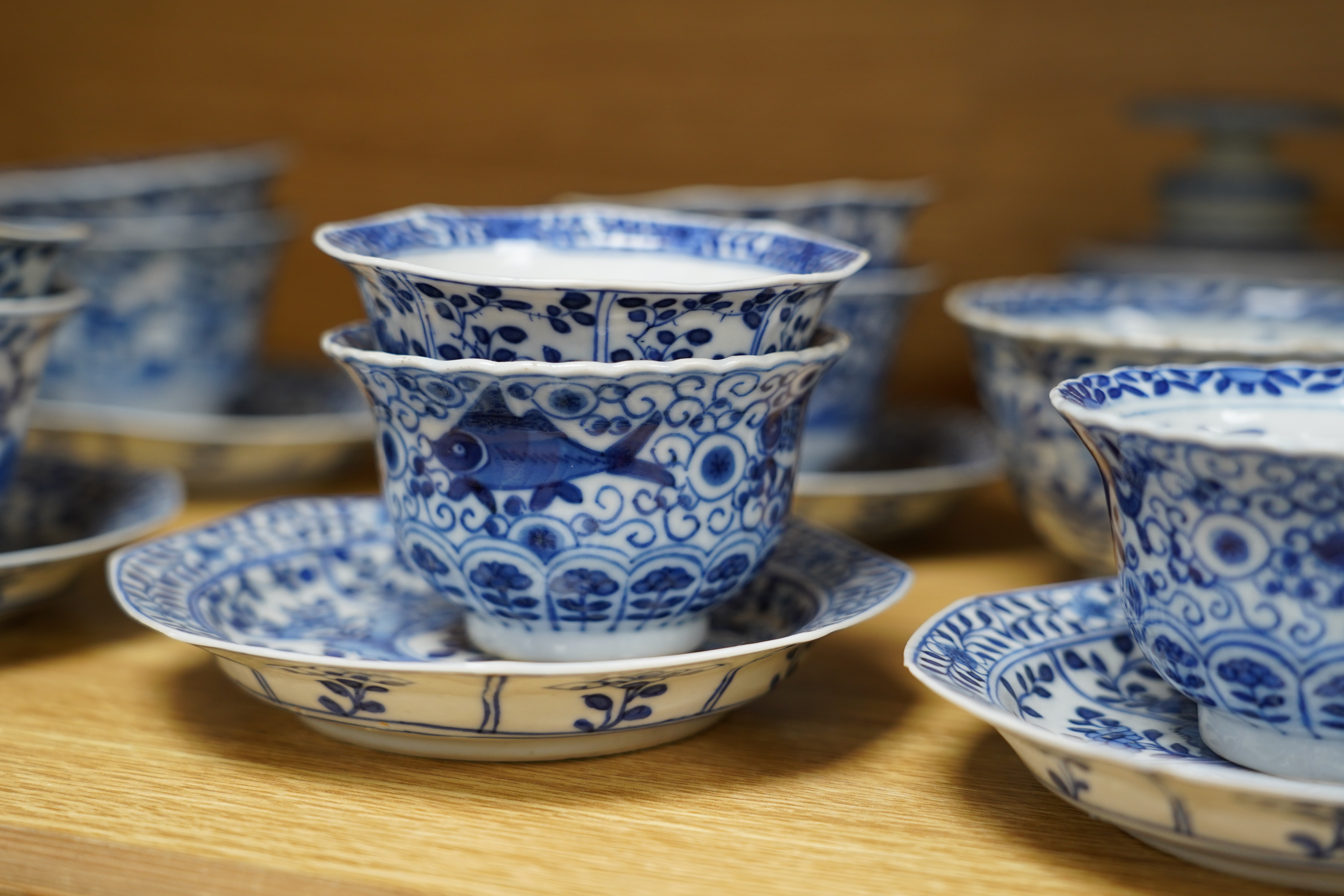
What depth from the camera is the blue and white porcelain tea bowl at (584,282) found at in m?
0.50

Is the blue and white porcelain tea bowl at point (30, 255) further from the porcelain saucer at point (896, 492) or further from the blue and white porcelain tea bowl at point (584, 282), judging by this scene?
the porcelain saucer at point (896, 492)

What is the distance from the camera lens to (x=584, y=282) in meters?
0.50

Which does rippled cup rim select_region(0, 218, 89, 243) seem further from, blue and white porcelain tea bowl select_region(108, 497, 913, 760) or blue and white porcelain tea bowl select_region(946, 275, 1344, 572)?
blue and white porcelain tea bowl select_region(946, 275, 1344, 572)

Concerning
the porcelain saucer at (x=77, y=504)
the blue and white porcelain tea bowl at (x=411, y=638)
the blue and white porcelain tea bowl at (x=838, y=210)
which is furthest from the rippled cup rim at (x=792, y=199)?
Result: the porcelain saucer at (x=77, y=504)

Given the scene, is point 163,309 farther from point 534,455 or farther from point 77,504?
point 534,455

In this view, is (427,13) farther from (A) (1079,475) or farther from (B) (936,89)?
(A) (1079,475)

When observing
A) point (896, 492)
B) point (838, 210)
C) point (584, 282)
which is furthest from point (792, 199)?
point (584, 282)

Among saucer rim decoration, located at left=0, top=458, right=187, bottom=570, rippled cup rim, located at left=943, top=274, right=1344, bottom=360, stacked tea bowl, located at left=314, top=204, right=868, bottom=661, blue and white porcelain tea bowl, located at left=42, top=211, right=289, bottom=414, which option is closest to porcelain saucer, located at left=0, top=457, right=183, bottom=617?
saucer rim decoration, located at left=0, top=458, right=187, bottom=570

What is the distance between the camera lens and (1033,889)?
43 centimetres

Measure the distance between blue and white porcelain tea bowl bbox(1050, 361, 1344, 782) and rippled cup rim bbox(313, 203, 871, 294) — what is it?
4.5 inches

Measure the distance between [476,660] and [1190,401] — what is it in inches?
12.4

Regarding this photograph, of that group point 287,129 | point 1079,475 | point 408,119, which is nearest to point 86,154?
point 287,129

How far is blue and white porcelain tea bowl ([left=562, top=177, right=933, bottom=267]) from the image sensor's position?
2.58 feet

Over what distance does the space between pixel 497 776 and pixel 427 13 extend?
2.46 ft
